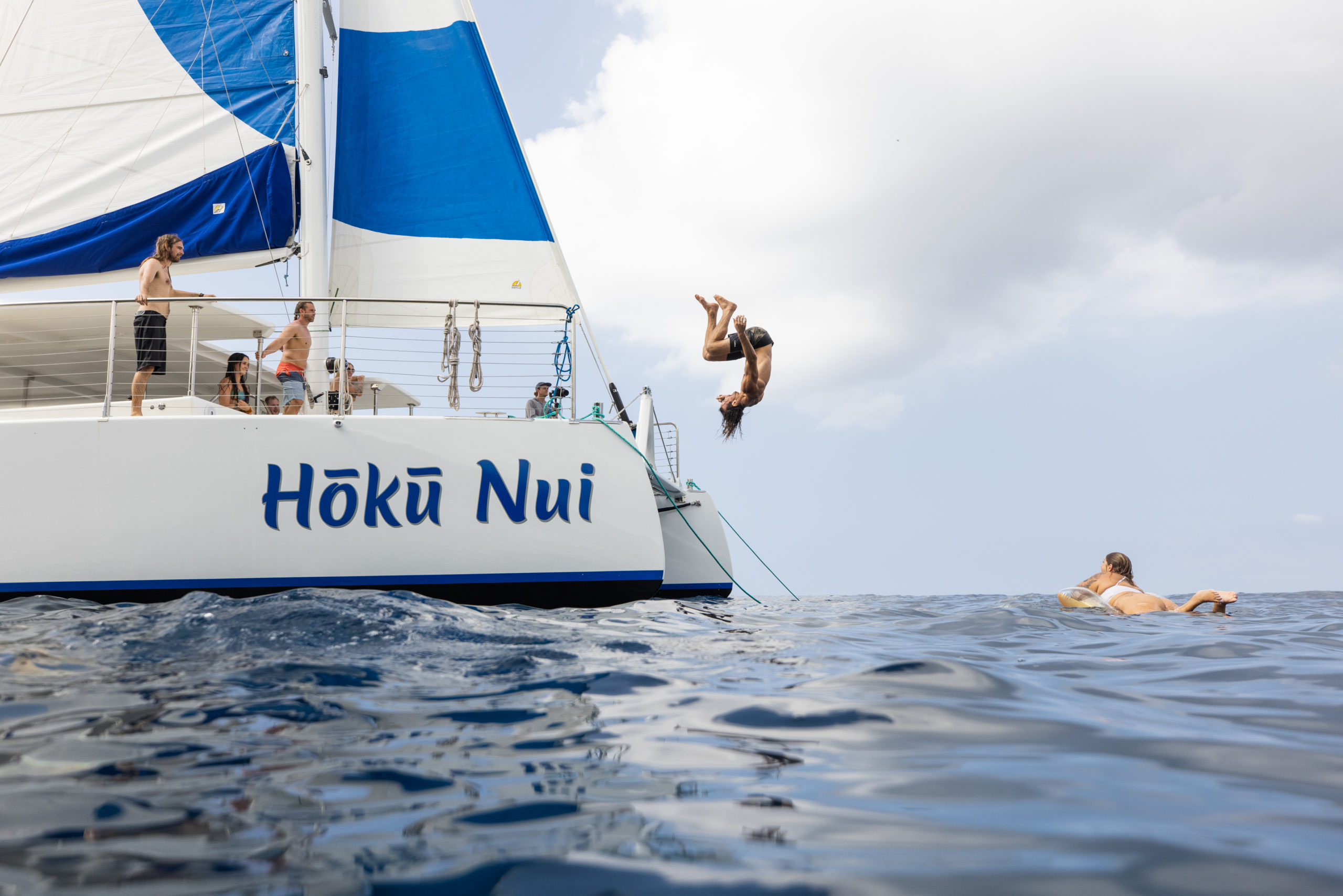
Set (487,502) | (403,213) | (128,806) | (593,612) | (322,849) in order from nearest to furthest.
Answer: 1. (322,849)
2. (128,806)
3. (593,612)
4. (487,502)
5. (403,213)

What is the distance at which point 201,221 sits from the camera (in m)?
7.71

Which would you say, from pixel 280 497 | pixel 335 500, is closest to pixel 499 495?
pixel 335 500

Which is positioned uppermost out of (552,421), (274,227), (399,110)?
(399,110)

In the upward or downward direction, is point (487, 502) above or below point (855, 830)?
above

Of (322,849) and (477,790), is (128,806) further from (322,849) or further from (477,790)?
(477,790)

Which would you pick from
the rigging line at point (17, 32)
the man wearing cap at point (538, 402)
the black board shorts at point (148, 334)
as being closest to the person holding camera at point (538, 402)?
the man wearing cap at point (538, 402)

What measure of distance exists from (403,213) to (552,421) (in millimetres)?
3559

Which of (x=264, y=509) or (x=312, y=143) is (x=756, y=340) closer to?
(x=264, y=509)

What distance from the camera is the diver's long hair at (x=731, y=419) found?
6.37 m

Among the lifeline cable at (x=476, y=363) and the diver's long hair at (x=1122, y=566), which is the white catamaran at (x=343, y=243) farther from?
the diver's long hair at (x=1122, y=566)

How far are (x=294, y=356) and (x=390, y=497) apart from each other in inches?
69.8

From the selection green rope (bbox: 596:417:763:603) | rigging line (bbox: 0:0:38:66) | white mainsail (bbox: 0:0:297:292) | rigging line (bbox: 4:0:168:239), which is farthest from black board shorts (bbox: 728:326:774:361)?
rigging line (bbox: 0:0:38:66)

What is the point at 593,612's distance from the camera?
4.80 meters

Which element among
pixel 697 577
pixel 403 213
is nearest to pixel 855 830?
pixel 697 577
